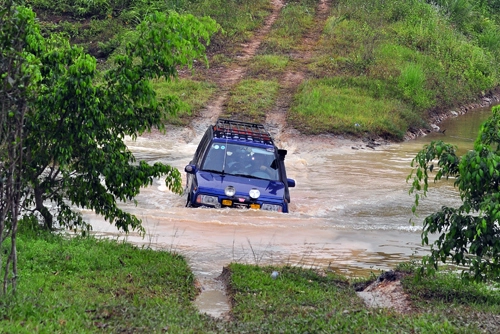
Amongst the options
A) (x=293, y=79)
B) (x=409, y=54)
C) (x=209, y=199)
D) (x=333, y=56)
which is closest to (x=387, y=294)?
(x=209, y=199)

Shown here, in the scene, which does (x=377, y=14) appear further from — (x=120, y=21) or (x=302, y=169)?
(x=302, y=169)

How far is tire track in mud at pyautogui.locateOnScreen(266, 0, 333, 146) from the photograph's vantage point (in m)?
22.1

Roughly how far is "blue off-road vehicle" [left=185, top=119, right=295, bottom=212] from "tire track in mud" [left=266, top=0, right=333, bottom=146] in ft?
24.6

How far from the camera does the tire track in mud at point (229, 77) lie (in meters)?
22.2

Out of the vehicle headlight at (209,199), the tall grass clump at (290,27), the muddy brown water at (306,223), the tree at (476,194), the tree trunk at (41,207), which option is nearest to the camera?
the tree at (476,194)

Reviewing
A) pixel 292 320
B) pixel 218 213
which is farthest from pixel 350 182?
pixel 292 320

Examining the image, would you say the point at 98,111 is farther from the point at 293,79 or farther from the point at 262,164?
the point at 293,79

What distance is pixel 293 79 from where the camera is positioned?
2658cm

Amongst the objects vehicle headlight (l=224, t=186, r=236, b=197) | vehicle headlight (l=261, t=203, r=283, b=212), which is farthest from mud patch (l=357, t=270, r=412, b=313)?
vehicle headlight (l=224, t=186, r=236, b=197)

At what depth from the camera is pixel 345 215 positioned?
14.7m

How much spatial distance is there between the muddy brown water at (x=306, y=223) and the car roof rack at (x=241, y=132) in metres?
1.42

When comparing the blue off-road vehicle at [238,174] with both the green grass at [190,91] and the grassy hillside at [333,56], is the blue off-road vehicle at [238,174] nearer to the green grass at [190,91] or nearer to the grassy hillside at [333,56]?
the grassy hillside at [333,56]

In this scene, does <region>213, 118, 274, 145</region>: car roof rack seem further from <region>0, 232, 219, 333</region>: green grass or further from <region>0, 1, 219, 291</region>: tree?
<region>0, 232, 219, 333</region>: green grass

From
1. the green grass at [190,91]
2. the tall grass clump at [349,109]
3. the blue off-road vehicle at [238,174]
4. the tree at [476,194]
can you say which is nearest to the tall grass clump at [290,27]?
the tall grass clump at [349,109]
